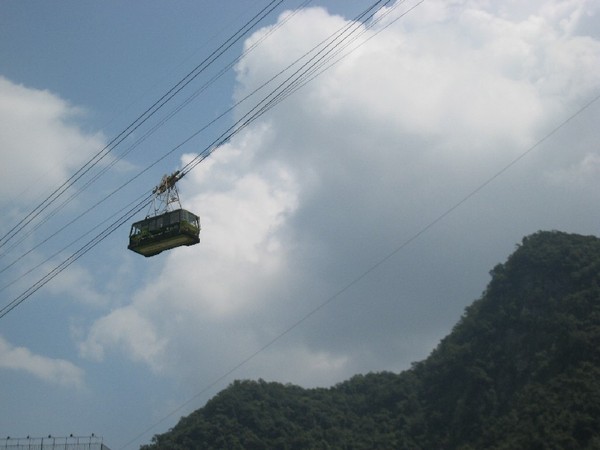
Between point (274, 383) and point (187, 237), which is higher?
point (274, 383)

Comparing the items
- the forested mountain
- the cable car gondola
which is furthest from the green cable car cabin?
the forested mountain

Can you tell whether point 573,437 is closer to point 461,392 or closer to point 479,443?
point 479,443

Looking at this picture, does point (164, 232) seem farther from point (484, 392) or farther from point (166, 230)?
point (484, 392)

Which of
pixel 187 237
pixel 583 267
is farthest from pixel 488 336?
pixel 187 237

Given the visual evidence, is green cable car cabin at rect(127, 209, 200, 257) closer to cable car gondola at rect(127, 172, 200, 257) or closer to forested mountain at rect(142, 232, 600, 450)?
cable car gondola at rect(127, 172, 200, 257)

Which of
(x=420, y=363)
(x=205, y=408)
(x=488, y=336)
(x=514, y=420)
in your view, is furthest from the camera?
(x=420, y=363)

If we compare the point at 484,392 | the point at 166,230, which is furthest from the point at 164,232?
the point at 484,392

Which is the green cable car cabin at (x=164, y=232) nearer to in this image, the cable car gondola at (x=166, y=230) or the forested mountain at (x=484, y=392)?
the cable car gondola at (x=166, y=230)
